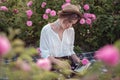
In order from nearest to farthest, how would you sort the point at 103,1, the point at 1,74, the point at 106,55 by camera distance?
1. the point at 106,55
2. the point at 1,74
3. the point at 103,1

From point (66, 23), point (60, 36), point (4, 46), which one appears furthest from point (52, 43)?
point (4, 46)

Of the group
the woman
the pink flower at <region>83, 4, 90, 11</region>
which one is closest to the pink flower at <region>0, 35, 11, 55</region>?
the woman

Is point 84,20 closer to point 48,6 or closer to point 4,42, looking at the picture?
point 48,6

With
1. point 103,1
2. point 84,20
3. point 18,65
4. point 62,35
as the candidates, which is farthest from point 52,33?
point 18,65

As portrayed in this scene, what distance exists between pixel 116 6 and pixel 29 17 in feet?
4.24

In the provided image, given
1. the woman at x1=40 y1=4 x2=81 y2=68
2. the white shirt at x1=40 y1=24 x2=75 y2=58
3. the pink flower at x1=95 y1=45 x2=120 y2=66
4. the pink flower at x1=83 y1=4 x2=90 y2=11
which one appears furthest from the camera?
the pink flower at x1=83 y1=4 x2=90 y2=11

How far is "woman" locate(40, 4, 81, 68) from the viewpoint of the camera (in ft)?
13.9

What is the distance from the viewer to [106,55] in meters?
1.82

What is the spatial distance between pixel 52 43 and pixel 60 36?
0.44 feet

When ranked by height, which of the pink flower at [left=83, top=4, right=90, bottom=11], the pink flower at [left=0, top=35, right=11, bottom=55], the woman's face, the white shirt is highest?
the pink flower at [left=83, top=4, right=90, bottom=11]

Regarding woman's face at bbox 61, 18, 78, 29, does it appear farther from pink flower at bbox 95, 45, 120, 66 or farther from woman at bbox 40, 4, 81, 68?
pink flower at bbox 95, 45, 120, 66

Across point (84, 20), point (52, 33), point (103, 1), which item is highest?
point (103, 1)

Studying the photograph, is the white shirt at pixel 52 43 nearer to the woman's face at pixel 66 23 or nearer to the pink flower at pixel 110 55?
the woman's face at pixel 66 23

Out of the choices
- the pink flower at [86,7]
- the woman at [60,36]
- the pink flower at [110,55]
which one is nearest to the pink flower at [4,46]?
the pink flower at [110,55]
